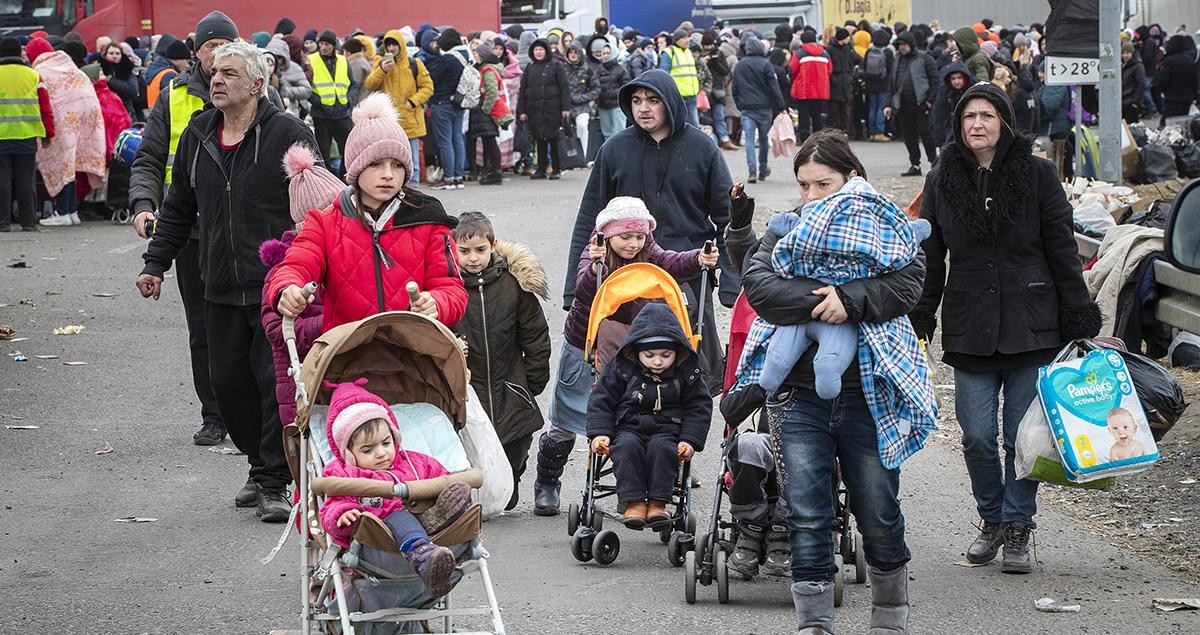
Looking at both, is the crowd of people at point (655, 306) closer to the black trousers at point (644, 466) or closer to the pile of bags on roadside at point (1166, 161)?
the black trousers at point (644, 466)

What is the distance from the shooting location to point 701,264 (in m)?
7.07

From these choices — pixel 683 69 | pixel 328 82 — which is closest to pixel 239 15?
pixel 328 82

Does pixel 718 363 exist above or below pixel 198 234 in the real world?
below

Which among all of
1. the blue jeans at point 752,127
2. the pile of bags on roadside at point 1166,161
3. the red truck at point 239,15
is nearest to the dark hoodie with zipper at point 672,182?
the pile of bags on roadside at point 1166,161

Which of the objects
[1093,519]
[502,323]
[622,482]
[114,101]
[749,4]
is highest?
[749,4]

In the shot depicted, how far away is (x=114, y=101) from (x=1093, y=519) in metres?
15.1

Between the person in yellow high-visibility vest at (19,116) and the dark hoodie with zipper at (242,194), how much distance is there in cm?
1070

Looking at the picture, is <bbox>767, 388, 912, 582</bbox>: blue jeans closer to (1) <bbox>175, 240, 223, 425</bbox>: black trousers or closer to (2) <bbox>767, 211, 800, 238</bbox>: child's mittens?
(2) <bbox>767, 211, 800, 238</bbox>: child's mittens

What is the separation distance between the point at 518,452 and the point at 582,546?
107cm

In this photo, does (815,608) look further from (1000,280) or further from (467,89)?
(467,89)

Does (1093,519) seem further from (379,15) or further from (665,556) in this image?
(379,15)

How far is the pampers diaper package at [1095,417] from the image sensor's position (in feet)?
20.1

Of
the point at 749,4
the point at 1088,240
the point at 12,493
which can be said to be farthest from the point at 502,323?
the point at 749,4

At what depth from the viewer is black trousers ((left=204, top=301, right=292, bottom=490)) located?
7.34m
